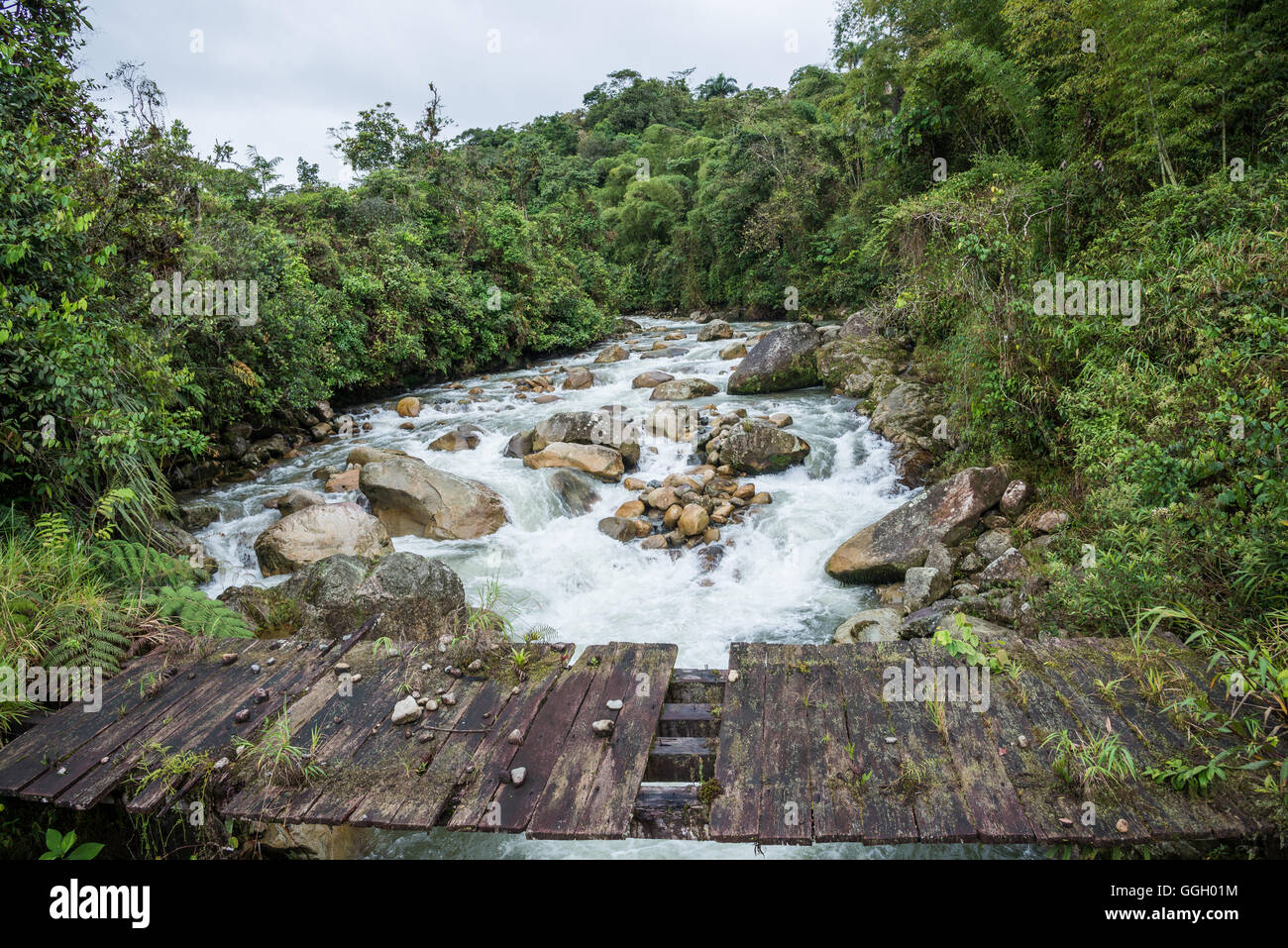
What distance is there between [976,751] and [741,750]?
3.03ft

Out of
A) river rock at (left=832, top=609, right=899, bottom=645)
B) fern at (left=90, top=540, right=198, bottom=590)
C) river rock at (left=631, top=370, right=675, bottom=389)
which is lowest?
river rock at (left=832, top=609, right=899, bottom=645)

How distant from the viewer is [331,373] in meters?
13.1

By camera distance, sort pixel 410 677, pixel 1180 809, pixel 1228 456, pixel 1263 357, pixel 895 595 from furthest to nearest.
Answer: pixel 895 595 → pixel 1263 357 → pixel 1228 456 → pixel 410 677 → pixel 1180 809

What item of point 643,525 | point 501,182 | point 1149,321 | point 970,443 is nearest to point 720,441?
point 643,525

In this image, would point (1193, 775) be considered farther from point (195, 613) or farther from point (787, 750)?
point (195, 613)

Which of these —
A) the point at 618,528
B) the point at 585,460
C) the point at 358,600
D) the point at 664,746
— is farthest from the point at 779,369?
the point at 664,746

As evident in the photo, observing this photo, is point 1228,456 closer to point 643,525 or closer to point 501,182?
point 643,525

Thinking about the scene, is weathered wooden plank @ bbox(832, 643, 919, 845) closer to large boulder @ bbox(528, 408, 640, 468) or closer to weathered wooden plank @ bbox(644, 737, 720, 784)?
weathered wooden plank @ bbox(644, 737, 720, 784)

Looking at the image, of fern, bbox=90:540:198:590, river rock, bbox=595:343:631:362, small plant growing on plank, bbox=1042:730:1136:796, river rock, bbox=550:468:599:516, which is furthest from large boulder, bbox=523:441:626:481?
river rock, bbox=595:343:631:362

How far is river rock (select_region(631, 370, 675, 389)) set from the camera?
47.2 feet

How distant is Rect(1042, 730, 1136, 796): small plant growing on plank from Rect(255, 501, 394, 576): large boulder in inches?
264

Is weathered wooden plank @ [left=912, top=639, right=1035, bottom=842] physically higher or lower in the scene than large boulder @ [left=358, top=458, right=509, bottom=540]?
lower

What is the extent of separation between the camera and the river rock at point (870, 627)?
575cm

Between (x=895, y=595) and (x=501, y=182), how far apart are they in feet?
77.7
